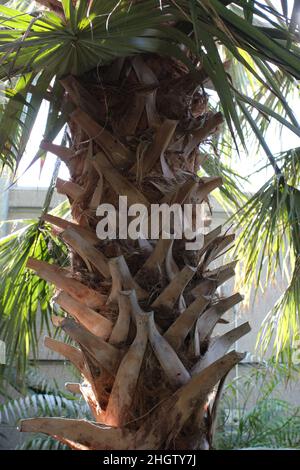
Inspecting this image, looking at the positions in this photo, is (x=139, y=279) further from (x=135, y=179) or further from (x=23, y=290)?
(x=23, y=290)

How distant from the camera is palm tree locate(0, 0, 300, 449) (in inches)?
57.8

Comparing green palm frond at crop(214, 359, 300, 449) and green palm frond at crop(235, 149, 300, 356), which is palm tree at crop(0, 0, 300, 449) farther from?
green palm frond at crop(214, 359, 300, 449)

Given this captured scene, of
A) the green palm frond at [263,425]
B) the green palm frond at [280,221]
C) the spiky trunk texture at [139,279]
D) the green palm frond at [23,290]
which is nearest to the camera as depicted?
the spiky trunk texture at [139,279]

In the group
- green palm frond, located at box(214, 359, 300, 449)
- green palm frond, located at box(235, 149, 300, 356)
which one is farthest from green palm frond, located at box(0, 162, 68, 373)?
green palm frond, located at box(214, 359, 300, 449)

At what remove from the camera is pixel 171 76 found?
6.03 ft

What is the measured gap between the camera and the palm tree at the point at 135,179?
1468 mm

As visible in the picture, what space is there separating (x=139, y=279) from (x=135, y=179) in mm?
301

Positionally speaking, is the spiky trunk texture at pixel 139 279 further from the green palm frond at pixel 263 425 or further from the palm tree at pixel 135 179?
the green palm frond at pixel 263 425

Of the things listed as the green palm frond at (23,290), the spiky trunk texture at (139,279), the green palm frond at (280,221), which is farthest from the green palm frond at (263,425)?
the spiky trunk texture at (139,279)

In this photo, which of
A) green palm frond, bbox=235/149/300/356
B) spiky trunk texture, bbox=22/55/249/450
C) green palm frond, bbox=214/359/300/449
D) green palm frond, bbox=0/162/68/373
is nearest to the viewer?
spiky trunk texture, bbox=22/55/249/450

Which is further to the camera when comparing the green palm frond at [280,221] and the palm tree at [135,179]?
the green palm frond at [280,221]
